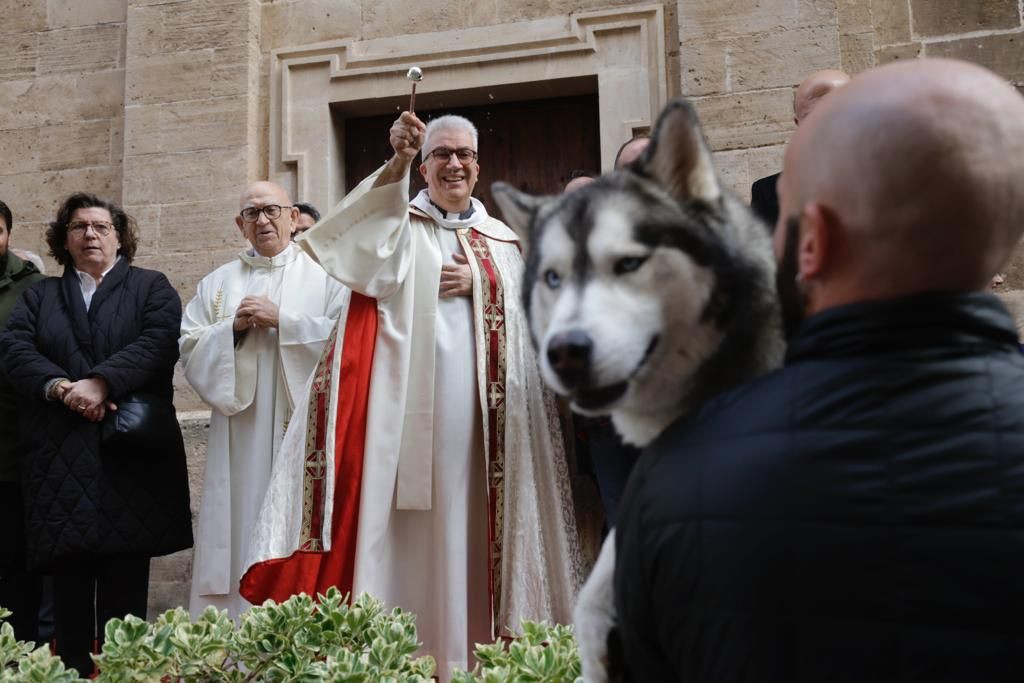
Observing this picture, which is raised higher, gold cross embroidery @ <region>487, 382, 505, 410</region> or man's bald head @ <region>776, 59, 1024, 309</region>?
man's bald head @ <region>776, 59, 1024, 309</region>

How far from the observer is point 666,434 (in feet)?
3.69

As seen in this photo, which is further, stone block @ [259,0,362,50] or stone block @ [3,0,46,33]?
stone block @ [3,0,46,33]

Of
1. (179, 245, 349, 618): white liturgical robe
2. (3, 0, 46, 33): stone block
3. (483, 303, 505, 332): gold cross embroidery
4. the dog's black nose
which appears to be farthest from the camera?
(3, 0, 46, 33): stone block

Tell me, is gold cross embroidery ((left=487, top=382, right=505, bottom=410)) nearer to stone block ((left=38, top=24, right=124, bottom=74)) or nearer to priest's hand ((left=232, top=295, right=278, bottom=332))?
priest's hand ((left=232, top=295, right=278, bottom=332))

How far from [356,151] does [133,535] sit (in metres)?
3.42

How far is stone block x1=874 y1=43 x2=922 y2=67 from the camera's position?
6.17 m

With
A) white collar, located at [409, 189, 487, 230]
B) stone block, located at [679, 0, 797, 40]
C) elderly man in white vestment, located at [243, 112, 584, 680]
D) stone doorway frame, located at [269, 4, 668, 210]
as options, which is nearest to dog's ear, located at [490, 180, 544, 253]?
elderly man in white vestment, located at [243, 112, 584, 680]

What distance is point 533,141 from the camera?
682cm

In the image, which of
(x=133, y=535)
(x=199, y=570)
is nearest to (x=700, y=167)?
(x=133, y=535)

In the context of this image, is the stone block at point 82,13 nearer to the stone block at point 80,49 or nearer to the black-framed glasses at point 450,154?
the stone block at point 80,49

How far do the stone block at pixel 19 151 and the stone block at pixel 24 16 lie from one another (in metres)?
0.75

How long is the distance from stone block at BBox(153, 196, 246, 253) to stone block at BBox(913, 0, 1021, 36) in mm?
4308

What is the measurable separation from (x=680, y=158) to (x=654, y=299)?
19 cm

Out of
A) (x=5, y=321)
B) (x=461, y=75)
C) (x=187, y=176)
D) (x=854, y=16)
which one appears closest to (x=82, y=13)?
(x=187, y=176)
